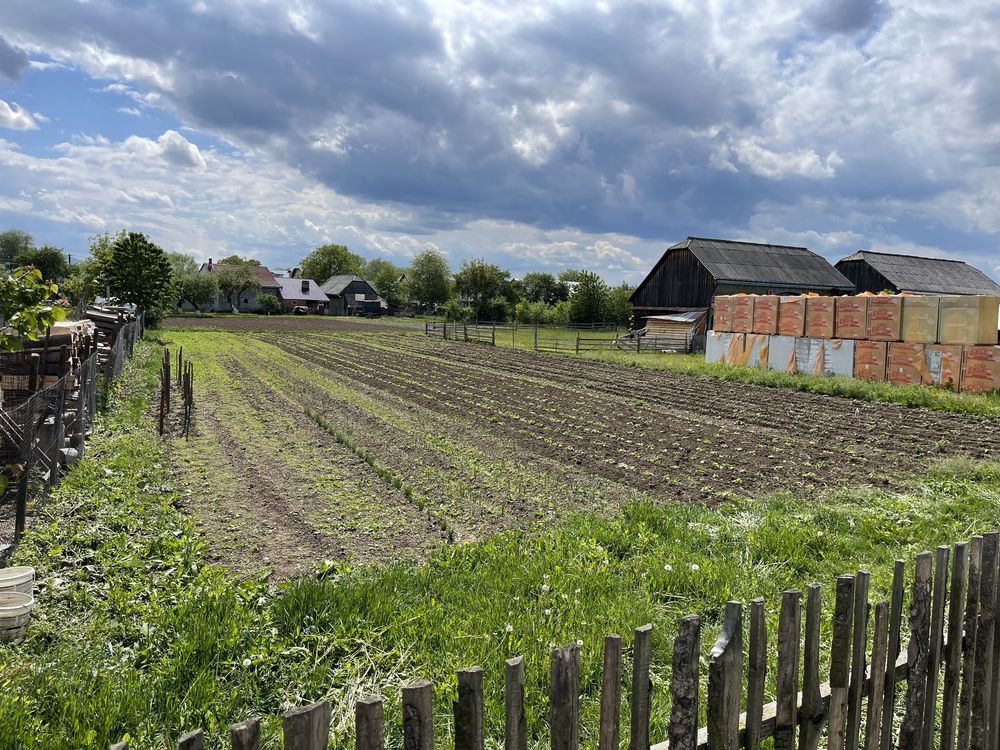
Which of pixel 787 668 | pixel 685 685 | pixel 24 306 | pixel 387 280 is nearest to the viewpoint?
pixel 685 685

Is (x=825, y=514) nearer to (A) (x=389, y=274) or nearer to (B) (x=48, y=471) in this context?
(B) (x=48, y=471)

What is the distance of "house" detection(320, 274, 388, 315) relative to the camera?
109562mm

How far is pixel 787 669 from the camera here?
2766 mm

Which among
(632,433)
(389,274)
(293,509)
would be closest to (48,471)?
(293,509)

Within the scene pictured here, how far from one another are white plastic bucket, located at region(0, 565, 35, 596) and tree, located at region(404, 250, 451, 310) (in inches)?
4153

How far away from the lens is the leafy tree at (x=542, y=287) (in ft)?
355

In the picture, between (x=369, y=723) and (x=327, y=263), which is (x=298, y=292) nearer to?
(x=327, y=263)

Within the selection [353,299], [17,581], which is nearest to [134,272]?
[17,581]

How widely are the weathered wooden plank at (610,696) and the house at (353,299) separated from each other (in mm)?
108942

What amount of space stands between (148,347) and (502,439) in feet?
86.6

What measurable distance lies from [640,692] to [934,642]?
71.8 inches

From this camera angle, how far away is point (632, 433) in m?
14.7

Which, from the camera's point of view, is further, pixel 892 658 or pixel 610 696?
pixel 892 658

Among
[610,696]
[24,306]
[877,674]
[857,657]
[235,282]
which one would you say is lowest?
[877,674]
